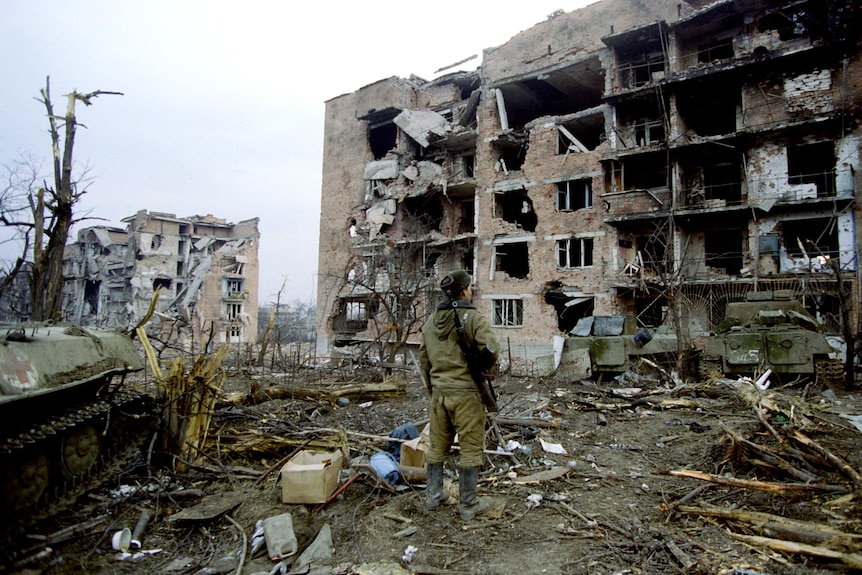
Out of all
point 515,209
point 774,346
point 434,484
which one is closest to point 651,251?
point 515,209

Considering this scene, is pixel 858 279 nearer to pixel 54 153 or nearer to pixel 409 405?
pixel 409 405

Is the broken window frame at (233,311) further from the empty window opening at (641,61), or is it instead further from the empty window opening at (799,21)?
the empty window opening at (799,21)

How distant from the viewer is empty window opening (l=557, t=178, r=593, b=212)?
26.0 meters

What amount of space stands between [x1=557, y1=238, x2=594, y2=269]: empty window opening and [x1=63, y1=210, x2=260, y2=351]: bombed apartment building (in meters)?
30.7

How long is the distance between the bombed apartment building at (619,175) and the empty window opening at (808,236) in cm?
9

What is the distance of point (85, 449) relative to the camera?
6.18 meters

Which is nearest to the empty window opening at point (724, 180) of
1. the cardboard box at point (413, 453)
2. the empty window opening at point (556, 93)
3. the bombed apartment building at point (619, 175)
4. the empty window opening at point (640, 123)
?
the bombed apartment building at point (619, 175)

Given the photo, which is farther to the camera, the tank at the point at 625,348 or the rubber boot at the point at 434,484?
the tank at the point at 625,348

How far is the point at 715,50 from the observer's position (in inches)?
940

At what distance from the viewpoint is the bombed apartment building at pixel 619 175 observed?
20.3 m

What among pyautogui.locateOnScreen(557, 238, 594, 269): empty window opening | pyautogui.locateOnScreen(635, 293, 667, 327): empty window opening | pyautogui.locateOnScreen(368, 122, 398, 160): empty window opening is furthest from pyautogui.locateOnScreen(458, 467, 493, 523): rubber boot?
pyautogui.locateOnScreen(368, 122, 398, 160): empty window opening

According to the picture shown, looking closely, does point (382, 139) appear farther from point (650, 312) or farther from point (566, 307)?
point (650, 312)

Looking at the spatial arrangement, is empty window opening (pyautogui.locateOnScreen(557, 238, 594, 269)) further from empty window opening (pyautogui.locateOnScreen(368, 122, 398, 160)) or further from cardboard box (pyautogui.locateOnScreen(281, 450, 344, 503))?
cardboard box (pyautogui.locateOnScreen(281, 450, 344, 503))

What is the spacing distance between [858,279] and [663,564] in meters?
21.0
